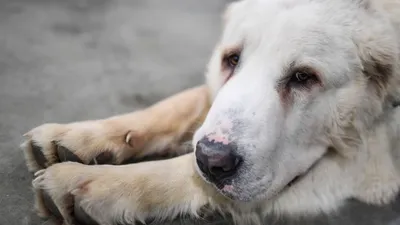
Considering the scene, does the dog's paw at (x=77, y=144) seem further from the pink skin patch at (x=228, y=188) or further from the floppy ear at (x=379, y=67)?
the floppy ear at (x=379, y=67)

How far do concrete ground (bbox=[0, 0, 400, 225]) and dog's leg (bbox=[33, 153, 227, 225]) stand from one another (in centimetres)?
7

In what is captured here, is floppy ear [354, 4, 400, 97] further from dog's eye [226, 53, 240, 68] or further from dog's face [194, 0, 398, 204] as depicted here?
dog's eye [226, 53, 240, 68]

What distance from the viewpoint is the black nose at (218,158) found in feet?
4.27

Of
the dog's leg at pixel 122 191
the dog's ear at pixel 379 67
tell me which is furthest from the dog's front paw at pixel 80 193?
the dog's ear at pixel 379 67

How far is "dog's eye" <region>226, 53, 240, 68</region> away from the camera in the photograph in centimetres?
150

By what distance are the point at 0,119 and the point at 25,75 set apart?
0.31 meters

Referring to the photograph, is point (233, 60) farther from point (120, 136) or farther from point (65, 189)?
point (65, 189)

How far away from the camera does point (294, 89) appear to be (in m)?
1.42

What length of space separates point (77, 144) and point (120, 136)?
11cm

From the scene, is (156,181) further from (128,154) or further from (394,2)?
(394,2)

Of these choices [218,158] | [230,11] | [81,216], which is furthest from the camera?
[230,11]

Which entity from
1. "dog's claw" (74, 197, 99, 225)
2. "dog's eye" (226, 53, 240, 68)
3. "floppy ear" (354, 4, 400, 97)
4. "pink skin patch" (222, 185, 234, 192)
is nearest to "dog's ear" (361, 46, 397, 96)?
"floppy ear" (354, 4, 400, 97)

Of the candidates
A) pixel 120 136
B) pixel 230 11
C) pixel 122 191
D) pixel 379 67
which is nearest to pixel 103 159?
pixel 120 136

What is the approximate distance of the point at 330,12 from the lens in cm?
144
